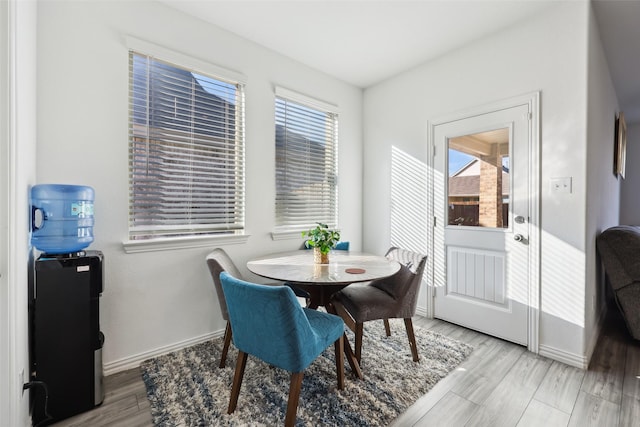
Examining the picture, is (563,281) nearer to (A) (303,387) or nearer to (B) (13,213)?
(A) (303,387)

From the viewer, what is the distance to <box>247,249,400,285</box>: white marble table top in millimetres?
1792

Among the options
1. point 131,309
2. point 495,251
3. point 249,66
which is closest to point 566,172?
point 495,251

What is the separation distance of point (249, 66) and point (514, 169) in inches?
102

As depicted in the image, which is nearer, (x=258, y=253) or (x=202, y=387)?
(x=202, y=387)

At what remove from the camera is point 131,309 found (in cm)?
210

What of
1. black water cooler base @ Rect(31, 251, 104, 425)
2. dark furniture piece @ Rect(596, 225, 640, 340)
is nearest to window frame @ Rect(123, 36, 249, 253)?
black water cooler base @ Rect(31, 251, 104, 425)

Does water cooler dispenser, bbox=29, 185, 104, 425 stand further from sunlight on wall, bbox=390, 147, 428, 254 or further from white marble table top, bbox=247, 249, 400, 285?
sunlight on wall, bbox=390, 147, 428, 254

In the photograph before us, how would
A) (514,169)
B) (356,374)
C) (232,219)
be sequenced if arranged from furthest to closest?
1. (232,219)
2. (514,169)
3. (356,374)

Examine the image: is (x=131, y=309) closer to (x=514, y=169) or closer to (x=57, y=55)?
(x=57, y=55)

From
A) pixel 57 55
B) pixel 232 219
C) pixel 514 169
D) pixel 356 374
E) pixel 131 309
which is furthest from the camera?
pixel 232 219

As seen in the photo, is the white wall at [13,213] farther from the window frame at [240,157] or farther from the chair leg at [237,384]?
the chair leg at [237,384]

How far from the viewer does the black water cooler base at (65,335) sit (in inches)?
60.3

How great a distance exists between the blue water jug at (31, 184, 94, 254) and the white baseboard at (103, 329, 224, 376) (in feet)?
2.98

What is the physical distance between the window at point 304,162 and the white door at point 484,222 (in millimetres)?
1197
